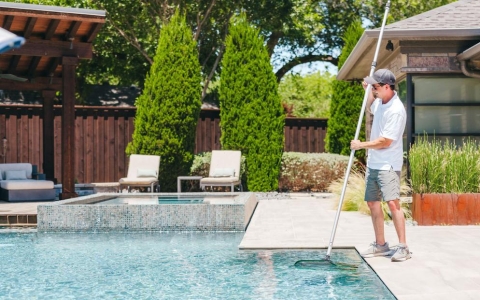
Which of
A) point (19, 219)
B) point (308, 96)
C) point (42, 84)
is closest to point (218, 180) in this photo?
point (42, 84)

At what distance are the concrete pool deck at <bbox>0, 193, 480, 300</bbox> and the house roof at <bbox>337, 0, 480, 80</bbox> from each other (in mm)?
2759

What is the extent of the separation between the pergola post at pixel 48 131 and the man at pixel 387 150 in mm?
10949

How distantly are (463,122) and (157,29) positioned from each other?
11632 mm

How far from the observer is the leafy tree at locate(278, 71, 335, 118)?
37.5 meters

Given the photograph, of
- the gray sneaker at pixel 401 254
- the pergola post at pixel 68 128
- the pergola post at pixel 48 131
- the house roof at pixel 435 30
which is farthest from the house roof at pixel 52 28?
the gray sneaker at pixel 401 254

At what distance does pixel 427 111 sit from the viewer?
11500mm

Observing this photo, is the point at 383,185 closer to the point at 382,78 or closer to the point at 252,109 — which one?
the point at 382,78

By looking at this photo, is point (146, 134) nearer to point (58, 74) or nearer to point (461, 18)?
point (58, 74)

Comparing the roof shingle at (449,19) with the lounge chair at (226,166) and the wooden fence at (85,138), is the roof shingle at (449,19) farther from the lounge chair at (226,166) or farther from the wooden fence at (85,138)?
the wooden fence at (85,138)

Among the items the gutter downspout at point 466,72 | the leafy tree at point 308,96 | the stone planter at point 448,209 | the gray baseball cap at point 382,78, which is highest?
the leafy tree at point 308,96

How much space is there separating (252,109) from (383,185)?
10.0 m

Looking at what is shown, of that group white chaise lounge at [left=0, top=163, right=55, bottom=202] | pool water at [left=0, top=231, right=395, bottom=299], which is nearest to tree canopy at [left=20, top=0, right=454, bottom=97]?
white chaise lounge at [left=0, top=163, right=55, bottom=202]

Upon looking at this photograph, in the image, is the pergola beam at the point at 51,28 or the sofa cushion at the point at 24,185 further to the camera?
the sofa cushion at the point at 24,185

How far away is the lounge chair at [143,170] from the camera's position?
48.0 ft
